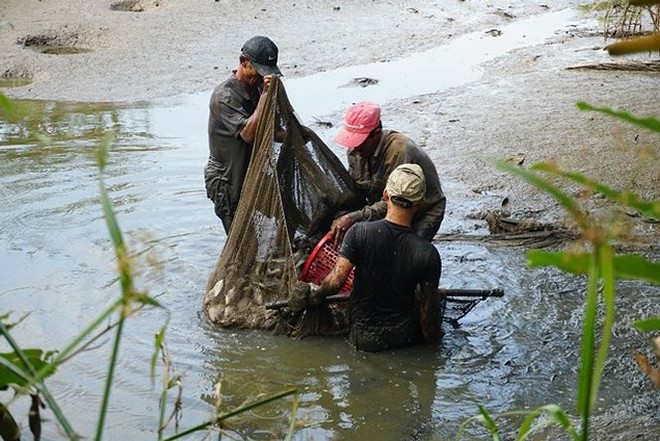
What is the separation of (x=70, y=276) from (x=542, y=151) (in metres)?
4.70

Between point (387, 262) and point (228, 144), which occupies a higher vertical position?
point (228, 144)

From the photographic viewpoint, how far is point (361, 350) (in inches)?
228

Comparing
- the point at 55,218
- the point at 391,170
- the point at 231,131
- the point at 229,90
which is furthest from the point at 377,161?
the point at 55,218

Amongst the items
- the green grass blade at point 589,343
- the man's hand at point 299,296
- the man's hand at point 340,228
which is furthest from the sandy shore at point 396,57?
the green grass blade at point 589,343

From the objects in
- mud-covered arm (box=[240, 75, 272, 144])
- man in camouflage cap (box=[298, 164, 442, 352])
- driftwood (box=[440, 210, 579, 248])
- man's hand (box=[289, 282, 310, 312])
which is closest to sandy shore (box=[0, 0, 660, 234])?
driftwood (box=[440, 210, 579, 248])

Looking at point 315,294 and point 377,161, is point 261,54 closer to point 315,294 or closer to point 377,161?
point 377,161

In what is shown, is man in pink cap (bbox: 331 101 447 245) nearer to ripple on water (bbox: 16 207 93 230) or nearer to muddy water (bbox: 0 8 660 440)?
muddy water (bbox: 0 8 660 440)

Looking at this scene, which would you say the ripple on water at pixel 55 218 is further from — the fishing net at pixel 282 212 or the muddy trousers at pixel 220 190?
the fishing net at pixel 282 212

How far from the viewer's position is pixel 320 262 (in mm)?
5828

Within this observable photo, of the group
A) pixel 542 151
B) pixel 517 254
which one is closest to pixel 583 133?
pixel 542 151

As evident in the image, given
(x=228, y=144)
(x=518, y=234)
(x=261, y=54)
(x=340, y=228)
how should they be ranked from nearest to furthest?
(x=340, y=228), (x=261, y=54), (x=228, y=144), (x=518, y=234)

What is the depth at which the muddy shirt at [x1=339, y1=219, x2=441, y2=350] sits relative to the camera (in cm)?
534

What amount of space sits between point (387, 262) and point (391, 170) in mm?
709

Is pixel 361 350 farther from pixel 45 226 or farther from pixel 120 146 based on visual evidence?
pixel 120 146
